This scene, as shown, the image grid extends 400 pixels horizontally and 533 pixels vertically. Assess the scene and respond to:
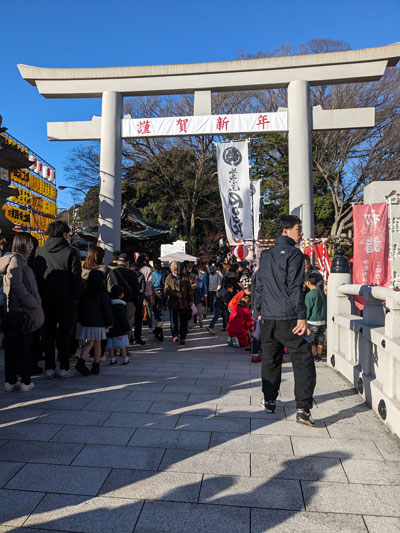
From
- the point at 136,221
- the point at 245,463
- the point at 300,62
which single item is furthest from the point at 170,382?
the point at 136,221

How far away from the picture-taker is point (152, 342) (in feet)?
27.4

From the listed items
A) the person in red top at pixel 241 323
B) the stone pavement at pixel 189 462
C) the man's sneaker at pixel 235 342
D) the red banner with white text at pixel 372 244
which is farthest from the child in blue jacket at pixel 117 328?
the red banner with white text at pixel 372 244

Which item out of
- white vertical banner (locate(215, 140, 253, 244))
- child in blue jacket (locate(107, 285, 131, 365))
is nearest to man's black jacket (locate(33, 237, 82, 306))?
child in blue jacket (locate(107, 285, 131, 365))

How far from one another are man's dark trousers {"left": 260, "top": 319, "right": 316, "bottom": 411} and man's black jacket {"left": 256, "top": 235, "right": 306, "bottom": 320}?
Answer: 99mm

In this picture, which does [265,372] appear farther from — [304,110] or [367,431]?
[304,110]

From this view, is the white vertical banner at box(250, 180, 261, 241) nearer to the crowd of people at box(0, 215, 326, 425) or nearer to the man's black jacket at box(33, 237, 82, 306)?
the crowd of people at box(0, 215, 326, 425)

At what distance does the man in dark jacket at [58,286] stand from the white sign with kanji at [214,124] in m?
7.06

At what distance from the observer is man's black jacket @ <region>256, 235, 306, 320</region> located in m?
3.61

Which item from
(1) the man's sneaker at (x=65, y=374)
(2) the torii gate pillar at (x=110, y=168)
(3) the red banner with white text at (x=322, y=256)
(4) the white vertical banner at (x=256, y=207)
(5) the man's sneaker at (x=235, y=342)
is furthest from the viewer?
(2) the torii gate pillar at (x=110, y=168)

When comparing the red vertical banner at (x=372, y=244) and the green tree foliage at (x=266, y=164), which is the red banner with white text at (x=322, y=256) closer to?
the red vertical banner at (x=372, y=244)

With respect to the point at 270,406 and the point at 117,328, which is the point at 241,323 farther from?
the point at 270,406

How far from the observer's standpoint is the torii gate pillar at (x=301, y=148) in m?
11.0

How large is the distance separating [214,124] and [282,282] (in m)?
8.36

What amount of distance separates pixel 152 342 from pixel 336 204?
53.7 feet
